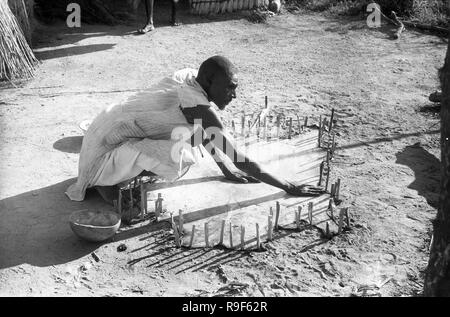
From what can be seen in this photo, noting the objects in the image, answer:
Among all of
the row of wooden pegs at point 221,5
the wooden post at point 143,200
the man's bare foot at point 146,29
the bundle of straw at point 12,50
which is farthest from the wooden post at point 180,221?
the row of wooden pegs at point 221,5

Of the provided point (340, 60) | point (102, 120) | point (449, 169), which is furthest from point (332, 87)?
point (449, 169)

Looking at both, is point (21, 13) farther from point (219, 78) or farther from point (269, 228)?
point (269, 228)

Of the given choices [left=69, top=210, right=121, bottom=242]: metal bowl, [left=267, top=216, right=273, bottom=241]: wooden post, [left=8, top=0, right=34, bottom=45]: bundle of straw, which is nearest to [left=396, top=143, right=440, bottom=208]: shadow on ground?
[left=267, top=216, right=273, bottom=241]: wooden post

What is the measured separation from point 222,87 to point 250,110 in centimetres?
200

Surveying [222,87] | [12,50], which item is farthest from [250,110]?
[12,50]

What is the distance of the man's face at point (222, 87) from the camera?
4.29m

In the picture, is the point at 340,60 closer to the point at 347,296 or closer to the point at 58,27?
the point at 58,27

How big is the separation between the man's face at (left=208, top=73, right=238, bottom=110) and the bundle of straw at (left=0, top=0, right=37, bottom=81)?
3.43 m

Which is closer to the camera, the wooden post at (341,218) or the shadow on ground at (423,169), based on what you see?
the wooden post at (341,218)

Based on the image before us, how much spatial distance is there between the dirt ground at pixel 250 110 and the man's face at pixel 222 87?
3.25 ft

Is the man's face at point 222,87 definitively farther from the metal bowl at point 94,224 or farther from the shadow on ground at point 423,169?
the shadow on ground at point 423,169

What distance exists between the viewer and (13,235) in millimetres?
4191

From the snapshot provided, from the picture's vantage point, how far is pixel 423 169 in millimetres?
5250

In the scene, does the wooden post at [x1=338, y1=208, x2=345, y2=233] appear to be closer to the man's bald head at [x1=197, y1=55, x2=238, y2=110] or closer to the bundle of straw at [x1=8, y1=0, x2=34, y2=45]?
the man's bald head at [x1=197, y1=55, x2=238, y2=110]
